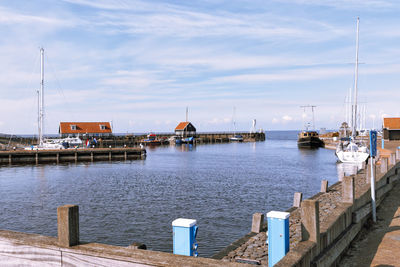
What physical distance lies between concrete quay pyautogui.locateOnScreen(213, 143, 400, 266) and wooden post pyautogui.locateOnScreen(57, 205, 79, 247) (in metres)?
2.84

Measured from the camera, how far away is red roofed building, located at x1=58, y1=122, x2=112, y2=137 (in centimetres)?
9850

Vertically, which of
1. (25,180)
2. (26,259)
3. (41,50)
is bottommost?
(25,180)

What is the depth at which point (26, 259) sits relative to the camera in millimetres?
3947

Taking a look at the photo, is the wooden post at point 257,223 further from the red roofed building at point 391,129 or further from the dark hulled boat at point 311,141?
the dark hulled boat at point 311,141

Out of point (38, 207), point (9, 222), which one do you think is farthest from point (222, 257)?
point (38, 207)

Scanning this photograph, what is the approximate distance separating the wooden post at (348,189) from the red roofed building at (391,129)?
7765cm

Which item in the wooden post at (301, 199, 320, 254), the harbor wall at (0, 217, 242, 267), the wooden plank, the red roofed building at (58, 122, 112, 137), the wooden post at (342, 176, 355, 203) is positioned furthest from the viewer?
the red roofed building at (58, 122, 112, 137)

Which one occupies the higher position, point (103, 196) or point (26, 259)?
point (26, 259)

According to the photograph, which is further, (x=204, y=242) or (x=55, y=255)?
(x=204, y=242)

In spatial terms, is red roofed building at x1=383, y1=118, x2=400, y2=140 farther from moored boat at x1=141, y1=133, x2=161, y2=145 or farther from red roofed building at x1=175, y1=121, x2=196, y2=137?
moored boat at x1=141, y1=133, x2=161, y2=145

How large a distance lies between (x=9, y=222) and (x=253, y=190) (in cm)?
1758

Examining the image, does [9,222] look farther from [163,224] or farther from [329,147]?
[329,147]

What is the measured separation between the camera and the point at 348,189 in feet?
34.7

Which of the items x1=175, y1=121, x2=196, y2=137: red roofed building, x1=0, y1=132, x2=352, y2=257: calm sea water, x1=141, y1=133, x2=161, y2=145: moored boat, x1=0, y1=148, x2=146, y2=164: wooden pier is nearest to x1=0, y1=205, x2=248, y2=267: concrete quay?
x1=0, y1=132, x2=352, y2=257: calm sea water
